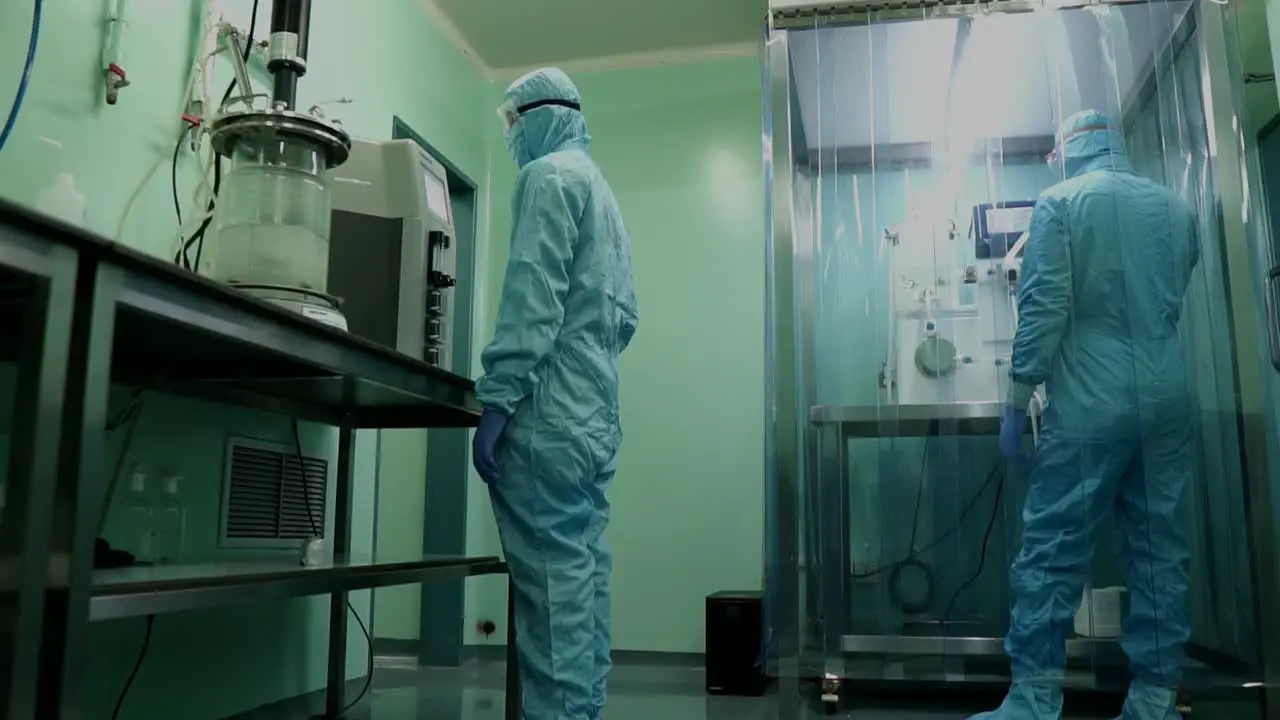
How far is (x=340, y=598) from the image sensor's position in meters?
2.27

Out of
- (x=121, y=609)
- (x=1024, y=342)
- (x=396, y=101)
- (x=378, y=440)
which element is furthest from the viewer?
(x=396, y=101)

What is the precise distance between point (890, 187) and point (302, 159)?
1521 millimetres

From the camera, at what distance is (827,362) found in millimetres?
2438

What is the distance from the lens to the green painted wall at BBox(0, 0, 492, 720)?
164 centimetres

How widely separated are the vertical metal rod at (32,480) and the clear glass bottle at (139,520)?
0.96 m

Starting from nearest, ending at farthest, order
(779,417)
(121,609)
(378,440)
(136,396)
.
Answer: (121,609) → (136,396) → (779,417) → (378,440)

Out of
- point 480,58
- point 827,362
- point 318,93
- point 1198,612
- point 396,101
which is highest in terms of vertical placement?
point 480,58

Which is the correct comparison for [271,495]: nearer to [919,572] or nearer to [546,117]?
[546,117]

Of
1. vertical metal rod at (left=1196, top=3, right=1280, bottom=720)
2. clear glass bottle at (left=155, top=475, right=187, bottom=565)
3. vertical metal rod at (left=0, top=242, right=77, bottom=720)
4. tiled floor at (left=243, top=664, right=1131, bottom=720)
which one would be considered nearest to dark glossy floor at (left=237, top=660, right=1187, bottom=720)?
tiled floor at (left=243, top=664, right=1131, bottom=720)

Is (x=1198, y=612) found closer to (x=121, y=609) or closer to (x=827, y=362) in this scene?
(x=827, y=362)

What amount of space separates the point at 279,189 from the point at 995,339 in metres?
1.81

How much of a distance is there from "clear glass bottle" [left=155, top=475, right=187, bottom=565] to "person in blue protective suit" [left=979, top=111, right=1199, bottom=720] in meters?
1.89

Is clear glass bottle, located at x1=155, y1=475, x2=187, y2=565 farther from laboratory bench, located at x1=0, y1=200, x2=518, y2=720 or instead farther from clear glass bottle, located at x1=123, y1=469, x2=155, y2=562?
laboratory bench, located at x1=0, y1=200, x2=518, y2=720

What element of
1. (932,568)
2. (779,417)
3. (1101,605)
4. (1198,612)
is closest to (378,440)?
(779,417)
